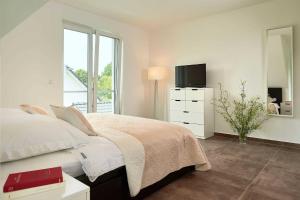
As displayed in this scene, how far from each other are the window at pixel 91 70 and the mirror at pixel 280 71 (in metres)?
3.21

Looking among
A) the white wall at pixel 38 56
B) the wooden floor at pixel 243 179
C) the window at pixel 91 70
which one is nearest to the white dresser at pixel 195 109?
the wooden floor at pixel 243 179

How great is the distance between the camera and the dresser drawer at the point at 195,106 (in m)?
4.21

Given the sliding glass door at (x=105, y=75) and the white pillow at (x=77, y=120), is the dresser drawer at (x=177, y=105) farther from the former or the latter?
the white pillow at (x=77, y=120)

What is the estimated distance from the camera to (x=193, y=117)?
4352 millimetres

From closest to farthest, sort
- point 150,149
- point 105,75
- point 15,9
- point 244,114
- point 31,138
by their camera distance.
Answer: point 31,138
point 15,9
point 150,149
point 244,114
point 105,75

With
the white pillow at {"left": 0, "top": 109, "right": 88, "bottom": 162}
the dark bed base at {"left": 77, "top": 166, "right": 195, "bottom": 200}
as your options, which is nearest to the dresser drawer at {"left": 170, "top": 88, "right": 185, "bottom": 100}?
the dark bed base at {"left": 77, "top": 166, "right": 195, "bottom": 200}

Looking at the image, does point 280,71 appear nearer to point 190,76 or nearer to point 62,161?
point 190,76

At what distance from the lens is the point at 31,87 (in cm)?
358

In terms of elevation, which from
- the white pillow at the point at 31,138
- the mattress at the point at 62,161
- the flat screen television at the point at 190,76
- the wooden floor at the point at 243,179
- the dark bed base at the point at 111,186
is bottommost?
the wooden floor at the point at 243,179

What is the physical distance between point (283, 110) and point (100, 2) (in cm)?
387

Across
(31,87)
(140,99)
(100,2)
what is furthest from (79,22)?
(140,99)

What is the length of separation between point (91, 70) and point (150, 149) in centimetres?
308

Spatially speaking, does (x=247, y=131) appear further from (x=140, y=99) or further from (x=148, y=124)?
(x=140, y=99)

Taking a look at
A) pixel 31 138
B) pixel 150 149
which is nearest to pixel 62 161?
pixel 31 138
